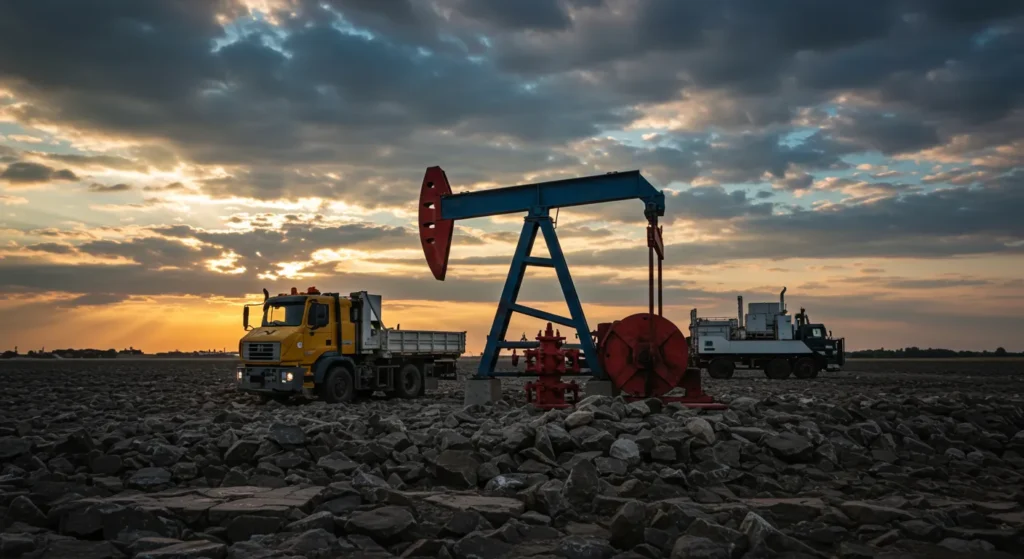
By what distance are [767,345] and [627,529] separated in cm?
2742

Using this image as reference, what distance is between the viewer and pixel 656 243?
1258 cm

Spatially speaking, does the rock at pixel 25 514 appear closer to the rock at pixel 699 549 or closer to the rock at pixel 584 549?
the rock at pixel 584 549

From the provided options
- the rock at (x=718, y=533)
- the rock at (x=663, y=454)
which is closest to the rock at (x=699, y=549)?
the rock at (x=718, y=533)

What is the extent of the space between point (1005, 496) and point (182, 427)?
35.4 ft

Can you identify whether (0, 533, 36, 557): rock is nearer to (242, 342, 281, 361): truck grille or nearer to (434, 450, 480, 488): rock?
(434, 450, 480, 488): rock

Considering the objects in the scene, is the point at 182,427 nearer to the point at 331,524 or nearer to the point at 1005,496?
the point at 331,524

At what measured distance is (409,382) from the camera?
2139 centimetres

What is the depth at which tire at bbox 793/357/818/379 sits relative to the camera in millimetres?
31734

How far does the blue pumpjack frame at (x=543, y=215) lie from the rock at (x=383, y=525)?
750cm

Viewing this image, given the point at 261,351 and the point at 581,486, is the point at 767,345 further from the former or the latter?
the point at 581,486

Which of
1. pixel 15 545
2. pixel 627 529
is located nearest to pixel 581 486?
pixel 627 529

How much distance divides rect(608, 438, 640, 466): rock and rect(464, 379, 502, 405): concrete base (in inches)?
231

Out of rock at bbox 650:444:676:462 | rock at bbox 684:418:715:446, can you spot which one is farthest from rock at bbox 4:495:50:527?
rock at bbox 684:418:715:446

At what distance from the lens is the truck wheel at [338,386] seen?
18.2 metres
